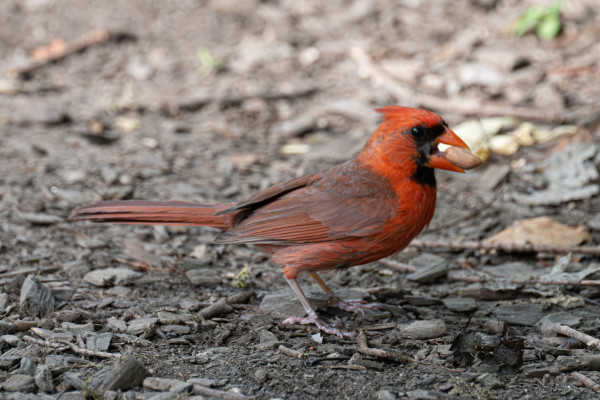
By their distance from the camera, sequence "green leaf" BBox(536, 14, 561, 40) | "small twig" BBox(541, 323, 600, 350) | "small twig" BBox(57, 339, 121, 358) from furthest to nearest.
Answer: "green leaf" BBox(536, 14, 561, 40)
"small twig" BBox(541, 323, 600, 350)
"small twig" BBox(57, 339, 121, 358)

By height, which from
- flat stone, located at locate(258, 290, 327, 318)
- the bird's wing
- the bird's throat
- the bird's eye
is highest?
the bird's eye

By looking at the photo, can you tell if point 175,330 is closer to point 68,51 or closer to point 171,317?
point 171,317

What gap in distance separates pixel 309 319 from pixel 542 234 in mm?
1951

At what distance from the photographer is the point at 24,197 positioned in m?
5.22

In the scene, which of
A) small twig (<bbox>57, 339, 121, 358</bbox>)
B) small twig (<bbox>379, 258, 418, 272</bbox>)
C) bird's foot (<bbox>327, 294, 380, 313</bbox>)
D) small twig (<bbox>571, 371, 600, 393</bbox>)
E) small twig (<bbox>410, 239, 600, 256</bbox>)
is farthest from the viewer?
small twig (<bbox>379, 258, 418, 272</bbox>)

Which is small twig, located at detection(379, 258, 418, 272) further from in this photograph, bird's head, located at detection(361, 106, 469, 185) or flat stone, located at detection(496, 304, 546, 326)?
bird's head, located at detection(361, 106, 469, 185)

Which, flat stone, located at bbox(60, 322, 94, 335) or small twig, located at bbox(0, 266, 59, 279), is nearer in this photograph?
flat stone, located at bbox(60, 322, 94, 335)

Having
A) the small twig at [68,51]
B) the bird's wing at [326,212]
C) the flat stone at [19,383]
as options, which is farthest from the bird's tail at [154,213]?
the small twig at [68,51]

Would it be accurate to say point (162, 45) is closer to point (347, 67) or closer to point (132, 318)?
point (347, 67)

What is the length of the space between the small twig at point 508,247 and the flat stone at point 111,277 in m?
2.01

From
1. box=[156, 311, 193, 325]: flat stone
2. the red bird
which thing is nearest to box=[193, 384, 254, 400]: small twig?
box=[156, 311, 193, 325]: flat stone

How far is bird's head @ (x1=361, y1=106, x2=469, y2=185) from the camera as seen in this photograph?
3.89 meters

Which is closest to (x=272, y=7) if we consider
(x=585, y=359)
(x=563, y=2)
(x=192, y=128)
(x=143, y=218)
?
(x=192, y=128)

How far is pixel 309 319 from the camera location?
149 inches
